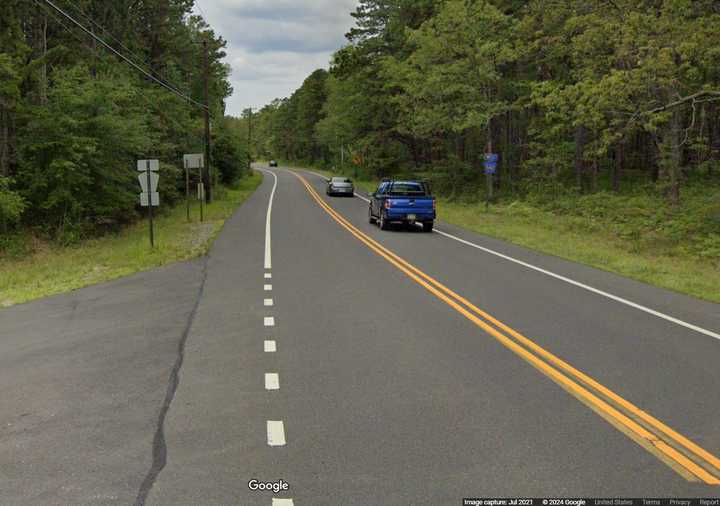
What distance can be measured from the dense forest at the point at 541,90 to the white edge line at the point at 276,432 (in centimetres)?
1645

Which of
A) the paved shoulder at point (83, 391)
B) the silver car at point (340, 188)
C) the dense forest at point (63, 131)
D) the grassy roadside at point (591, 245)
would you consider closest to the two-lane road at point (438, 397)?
the paved shoulder at point (83, 391)

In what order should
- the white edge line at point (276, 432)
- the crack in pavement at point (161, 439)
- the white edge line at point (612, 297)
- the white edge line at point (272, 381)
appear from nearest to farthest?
the crack in pavement at point (161, 439), the white edge line at point (276, 432), the white edge line at point (272, 381), the white edge line at point (612, 297)

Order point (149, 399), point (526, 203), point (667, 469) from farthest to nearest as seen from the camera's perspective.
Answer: point (526, 203)
point (149, 399)
point (667, 469)

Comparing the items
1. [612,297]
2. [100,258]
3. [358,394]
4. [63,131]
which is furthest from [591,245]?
[63,131]

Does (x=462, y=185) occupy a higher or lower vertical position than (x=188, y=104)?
lower

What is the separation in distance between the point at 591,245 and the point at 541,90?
6109mm

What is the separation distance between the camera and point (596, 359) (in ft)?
22.6

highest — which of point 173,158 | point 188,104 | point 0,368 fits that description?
point 188,104

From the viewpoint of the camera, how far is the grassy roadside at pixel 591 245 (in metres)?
12.9

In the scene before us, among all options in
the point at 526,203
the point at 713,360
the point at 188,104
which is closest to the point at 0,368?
the point at 713,360

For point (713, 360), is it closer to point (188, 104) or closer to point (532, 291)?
point (532, 291)

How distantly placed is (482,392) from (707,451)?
1.95 meters

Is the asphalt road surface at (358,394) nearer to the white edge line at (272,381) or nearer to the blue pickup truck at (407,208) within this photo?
the white edge line at (272,381)

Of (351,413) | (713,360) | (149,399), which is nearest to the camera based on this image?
(351,413)
